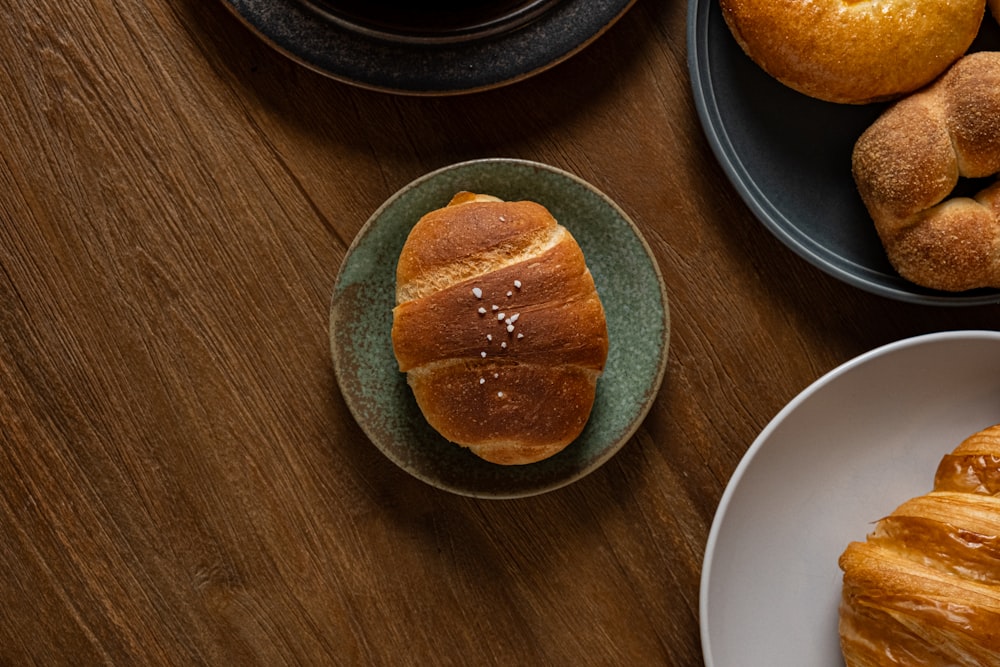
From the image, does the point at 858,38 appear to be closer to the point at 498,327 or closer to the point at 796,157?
the point at 796,157

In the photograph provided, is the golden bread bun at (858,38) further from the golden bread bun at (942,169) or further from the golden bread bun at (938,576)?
the golden bread bun at (938,576)

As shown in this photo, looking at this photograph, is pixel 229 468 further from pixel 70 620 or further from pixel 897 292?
pixel 897 292

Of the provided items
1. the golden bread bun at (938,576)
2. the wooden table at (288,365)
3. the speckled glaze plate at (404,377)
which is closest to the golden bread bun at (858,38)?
the wooden table at (288,365)

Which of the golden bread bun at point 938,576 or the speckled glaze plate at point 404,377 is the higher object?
the speckled glaze plate at point 404,377

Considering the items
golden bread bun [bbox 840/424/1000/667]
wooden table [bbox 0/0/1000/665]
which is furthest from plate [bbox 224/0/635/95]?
golden bread bun [bbox 840/424/1000/667]

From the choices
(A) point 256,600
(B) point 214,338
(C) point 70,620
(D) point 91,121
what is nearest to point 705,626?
(A) point 256,600

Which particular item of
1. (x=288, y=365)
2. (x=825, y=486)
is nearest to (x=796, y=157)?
(x=825, y=486)
